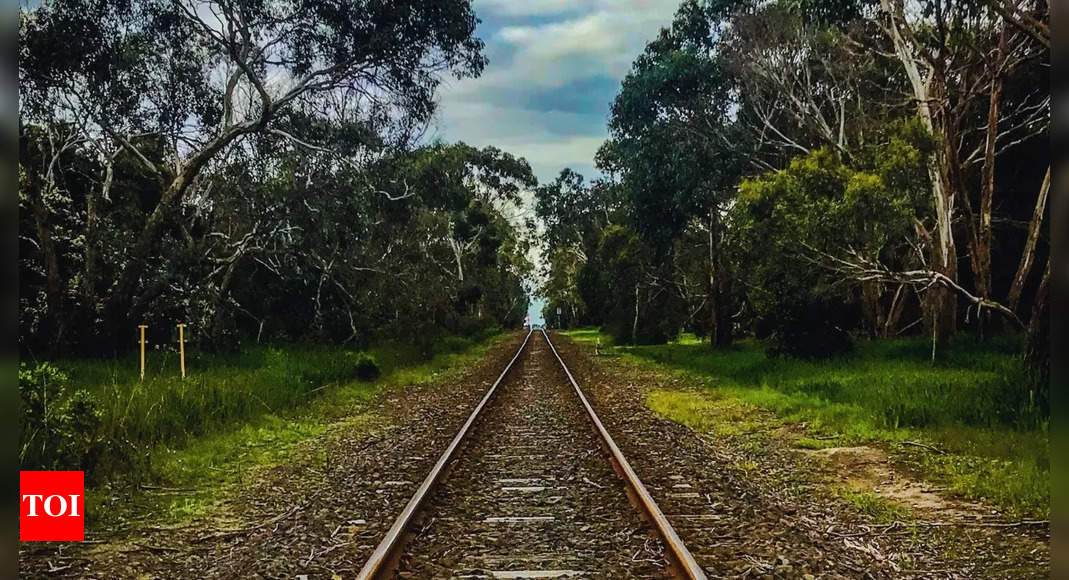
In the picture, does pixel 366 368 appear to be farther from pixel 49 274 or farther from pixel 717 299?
pixel 717 299

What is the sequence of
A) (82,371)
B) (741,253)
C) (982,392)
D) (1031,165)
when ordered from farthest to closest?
(1031,165)
(741,253)
(82,371)
(982,392)

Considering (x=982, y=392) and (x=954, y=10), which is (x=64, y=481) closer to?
(x=982, y=392)

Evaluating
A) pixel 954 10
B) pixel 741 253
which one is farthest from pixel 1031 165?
pixel 954 10

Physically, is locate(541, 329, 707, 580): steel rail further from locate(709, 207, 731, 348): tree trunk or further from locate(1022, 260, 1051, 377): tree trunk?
locate(709, 207, 731, 348): tree trunk

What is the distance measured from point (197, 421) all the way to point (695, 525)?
7.90 metres

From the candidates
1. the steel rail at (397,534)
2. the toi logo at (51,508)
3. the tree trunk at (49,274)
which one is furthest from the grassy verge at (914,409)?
Answer: the tree trunk at (49,274)

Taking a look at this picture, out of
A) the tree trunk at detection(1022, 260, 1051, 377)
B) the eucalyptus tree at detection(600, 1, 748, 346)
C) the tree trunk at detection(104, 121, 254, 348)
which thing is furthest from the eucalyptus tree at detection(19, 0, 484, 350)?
the tree trunk at detection(1022, 260, 1051, 377)

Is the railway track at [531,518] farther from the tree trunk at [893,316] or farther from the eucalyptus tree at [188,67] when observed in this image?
the tree trunk at [893,316]

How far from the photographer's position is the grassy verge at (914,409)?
27.4 feet

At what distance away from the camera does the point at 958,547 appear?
6.04m

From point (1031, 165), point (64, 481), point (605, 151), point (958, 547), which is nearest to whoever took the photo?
point (958, 547)

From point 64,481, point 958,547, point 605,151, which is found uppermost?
point 605,151

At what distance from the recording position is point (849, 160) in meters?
21.1

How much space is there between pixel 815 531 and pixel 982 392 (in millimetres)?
7842
